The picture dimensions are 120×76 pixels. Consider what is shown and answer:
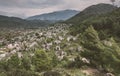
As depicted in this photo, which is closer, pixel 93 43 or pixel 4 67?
pixel 4 67

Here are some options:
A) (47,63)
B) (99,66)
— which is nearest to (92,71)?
(99,66)

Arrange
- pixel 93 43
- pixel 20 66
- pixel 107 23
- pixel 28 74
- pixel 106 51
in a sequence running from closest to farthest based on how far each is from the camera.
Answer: pixel 28 74 → pixel 20 66 → pixel 106 51 → pixel 93 43 → pixel 107 23

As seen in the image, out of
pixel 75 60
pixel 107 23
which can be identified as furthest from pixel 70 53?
pixel 107 23

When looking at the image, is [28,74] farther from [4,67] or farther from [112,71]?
[112,71]

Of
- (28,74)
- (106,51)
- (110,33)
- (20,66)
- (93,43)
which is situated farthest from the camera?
(110,33)

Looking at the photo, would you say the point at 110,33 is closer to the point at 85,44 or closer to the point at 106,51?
the point at 85,44

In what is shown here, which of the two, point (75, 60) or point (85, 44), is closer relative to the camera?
point (75, 60)

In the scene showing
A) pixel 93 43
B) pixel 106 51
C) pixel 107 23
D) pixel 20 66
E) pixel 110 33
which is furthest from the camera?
pixel 107 23

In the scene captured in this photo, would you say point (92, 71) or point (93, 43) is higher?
point (93, 43)

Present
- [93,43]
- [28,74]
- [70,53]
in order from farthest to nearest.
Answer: [70,53]
[93,43]
[28,74]
